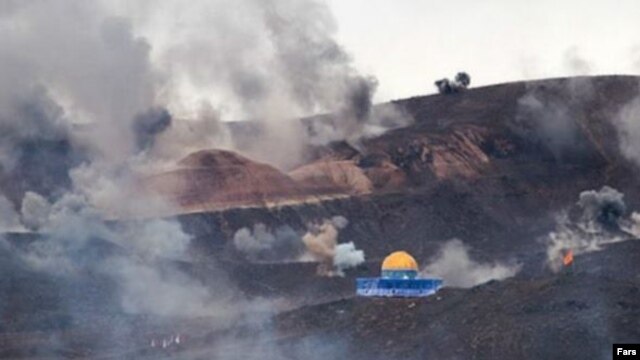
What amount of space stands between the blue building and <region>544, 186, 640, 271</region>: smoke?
2628cm

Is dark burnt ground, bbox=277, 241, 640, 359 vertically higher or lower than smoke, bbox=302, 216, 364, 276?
lower

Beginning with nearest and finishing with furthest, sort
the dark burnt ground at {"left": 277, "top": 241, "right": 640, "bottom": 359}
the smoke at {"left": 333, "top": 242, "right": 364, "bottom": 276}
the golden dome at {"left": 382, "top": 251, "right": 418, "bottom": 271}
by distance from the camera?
1. the dark burnt ground at {"left": 277, "top": 241, "right": 640, "bottom": 359}
2. the golden dome at {"left": 382, "top": 251, "right": 418, "bottom": 271}
3. the smoke at {"left": 333, "top": 242, "right": 364, "bottom": 276}

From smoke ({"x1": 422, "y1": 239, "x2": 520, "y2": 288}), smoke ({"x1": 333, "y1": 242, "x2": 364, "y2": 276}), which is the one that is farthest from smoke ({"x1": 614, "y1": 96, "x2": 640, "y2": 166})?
smoke ({"x1": 333, "y1": 242, "x2": 364, "y2": 276})

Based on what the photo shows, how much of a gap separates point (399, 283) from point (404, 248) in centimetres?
4148

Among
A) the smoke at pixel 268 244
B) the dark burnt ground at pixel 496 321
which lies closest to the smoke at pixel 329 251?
the smoke at pixel 268 244

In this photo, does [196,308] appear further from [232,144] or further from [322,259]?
[232,144]

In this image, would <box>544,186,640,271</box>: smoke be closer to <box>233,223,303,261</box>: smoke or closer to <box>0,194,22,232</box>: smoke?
<box>233,223,303,261</box>: smoke

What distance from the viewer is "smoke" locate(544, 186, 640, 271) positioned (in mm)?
133175

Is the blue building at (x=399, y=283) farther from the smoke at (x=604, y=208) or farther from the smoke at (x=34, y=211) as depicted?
the smoke at (x=34, y=211)

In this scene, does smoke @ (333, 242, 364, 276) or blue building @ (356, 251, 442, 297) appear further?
smoke @ (333, 242, 364, 276)

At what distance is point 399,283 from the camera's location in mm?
103000

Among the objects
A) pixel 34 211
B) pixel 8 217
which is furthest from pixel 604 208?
pixel 8 217

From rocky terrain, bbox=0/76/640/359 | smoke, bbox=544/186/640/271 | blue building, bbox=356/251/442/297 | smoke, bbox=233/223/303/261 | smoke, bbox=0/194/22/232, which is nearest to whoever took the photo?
rocky terrain, bbox=0/76/640/359

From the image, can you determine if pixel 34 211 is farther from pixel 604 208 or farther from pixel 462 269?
pixel 604 208
